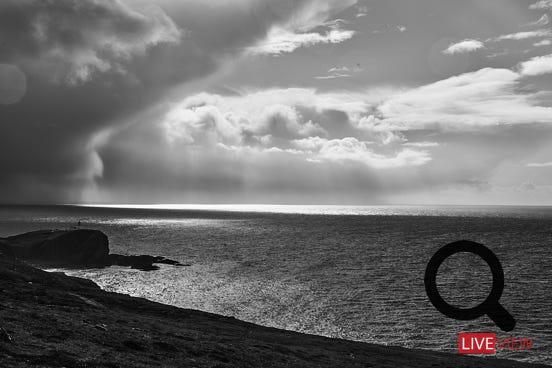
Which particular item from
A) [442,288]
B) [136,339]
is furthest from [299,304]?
[136,339]

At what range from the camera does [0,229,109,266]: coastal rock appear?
7400 cm

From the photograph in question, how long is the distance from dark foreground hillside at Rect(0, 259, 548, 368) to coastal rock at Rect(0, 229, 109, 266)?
4918 centimetres

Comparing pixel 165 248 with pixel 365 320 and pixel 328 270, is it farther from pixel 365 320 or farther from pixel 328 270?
pixel 365 320

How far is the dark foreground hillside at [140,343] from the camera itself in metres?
12.8

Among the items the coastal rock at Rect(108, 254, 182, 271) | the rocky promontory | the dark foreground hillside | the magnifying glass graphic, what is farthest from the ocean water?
the magnifying glass graphic

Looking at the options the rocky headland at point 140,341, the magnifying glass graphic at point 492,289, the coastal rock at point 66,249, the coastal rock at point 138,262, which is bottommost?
the coastal rock at point 138,262

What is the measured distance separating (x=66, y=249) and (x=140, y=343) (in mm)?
69689

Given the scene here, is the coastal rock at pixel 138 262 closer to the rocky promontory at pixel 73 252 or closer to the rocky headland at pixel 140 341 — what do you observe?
the rocky promontory at pixel 73 252

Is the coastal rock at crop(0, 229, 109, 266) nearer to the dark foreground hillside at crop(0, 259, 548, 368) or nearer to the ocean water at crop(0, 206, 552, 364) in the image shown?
the ocean water at crop(0, 206, 552, 364)

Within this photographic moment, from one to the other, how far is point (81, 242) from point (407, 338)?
64.3m

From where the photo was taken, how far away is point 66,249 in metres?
76.8

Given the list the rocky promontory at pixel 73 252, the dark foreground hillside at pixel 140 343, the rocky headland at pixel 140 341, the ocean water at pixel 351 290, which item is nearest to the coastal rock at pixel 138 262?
the rocky promontory at pixel 73 252

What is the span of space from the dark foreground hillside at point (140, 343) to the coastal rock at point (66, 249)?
49176 millimetres

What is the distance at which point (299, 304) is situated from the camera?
4322cm
